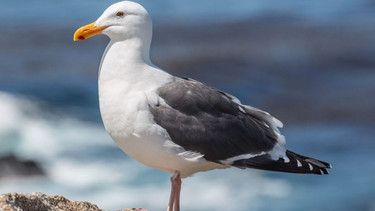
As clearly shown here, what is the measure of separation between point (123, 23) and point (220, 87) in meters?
8.06

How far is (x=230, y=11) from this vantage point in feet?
57.9

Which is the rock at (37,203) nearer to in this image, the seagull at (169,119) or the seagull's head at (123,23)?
the seagull at (169,119)

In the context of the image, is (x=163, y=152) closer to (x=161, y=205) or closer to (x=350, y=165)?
(x=161, y=205)

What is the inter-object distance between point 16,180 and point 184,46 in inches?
204

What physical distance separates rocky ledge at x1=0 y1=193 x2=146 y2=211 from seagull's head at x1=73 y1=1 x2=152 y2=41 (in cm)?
94

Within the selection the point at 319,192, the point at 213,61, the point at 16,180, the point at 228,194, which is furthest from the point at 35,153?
the point at 213,61

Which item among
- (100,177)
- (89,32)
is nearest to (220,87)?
(100,177)

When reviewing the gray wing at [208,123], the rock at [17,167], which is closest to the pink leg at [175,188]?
the gray wing at [208,123]

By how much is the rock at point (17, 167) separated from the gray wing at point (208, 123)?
18.6 ft

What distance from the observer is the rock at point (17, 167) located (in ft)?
38.2

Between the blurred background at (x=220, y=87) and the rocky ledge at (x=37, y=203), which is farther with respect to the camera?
the blurred background at (x=220, y=87)

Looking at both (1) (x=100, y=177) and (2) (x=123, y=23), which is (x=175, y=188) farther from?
(1) (x=100, y=177)

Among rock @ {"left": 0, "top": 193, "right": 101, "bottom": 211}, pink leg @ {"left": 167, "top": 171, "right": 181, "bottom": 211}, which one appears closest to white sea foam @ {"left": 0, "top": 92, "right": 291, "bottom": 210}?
pink leg @ {"left": 167, "top": 171, "right": 181, "bottom": 211}

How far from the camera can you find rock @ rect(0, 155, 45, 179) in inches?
459
